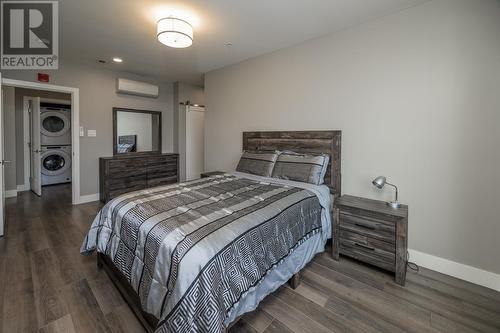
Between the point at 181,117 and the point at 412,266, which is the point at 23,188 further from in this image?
the point at 412,266

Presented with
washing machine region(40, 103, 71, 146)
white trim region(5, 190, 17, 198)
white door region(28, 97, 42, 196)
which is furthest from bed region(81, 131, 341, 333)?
washing machine region(40, 103, 71, 146)

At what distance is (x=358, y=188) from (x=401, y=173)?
454 mm

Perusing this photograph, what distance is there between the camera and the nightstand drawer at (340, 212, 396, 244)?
199 cm

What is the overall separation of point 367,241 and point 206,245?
165 centimetres

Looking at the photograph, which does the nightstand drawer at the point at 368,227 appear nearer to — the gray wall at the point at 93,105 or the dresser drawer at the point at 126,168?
the dresser drawer at the point at 126,168

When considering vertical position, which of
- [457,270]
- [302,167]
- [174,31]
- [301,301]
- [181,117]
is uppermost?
[174,31]

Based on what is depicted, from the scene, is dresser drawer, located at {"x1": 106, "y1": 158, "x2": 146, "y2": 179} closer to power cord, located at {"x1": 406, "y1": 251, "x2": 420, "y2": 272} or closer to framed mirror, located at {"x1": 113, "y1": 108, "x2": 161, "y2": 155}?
framed mirror, located at {"x1": 113, "y1": 108, "x2": 161, "y2": 155}

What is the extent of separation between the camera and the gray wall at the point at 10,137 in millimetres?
4289

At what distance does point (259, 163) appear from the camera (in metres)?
3.02

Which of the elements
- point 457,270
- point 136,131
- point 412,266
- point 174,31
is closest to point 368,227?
point 412,266

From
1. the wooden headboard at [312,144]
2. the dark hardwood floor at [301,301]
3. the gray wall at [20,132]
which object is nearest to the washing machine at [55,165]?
the gray wall at [20,132]

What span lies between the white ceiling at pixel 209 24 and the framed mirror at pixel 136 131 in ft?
3.97

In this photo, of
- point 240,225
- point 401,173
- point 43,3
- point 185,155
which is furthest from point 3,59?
point 401,173

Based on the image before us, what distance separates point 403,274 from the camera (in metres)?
1.91
